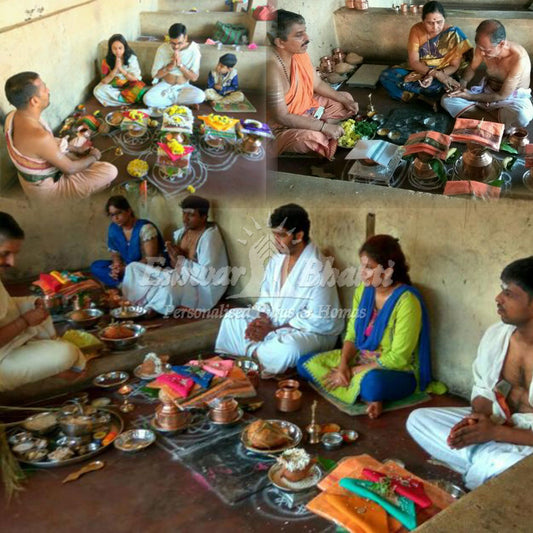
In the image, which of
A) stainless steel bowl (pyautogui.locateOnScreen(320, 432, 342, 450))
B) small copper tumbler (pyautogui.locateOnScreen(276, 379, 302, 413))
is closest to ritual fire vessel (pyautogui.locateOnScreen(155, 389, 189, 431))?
small copper tumbler (pyautogui.locateOnScreen(276, 379, 302, 413))

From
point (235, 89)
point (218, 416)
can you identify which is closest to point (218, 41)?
point (235, 89)

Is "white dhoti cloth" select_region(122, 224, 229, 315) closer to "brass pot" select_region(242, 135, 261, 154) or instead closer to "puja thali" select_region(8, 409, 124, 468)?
"brass pot" select_region(242, 135, 261, 154)

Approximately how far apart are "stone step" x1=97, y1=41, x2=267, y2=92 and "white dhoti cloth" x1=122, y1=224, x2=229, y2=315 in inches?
49.4

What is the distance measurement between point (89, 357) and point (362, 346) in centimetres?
147

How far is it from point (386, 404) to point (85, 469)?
1396 millimetres

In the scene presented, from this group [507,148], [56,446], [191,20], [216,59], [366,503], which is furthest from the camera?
[507,148]

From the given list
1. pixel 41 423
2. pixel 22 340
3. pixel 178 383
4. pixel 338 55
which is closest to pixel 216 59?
pixel 338 55

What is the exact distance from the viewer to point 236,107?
10.8ft

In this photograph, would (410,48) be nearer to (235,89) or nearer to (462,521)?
(235,89)

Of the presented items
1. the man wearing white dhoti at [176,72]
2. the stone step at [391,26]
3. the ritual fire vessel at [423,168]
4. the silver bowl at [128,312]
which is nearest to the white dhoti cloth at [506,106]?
the stone step at [391,26]

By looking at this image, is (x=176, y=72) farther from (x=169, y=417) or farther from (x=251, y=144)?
(x=169, y=417)

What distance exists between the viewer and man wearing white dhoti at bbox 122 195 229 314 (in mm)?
4211

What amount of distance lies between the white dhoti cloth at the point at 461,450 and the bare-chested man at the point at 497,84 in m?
2.04

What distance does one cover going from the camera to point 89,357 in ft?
11.2
